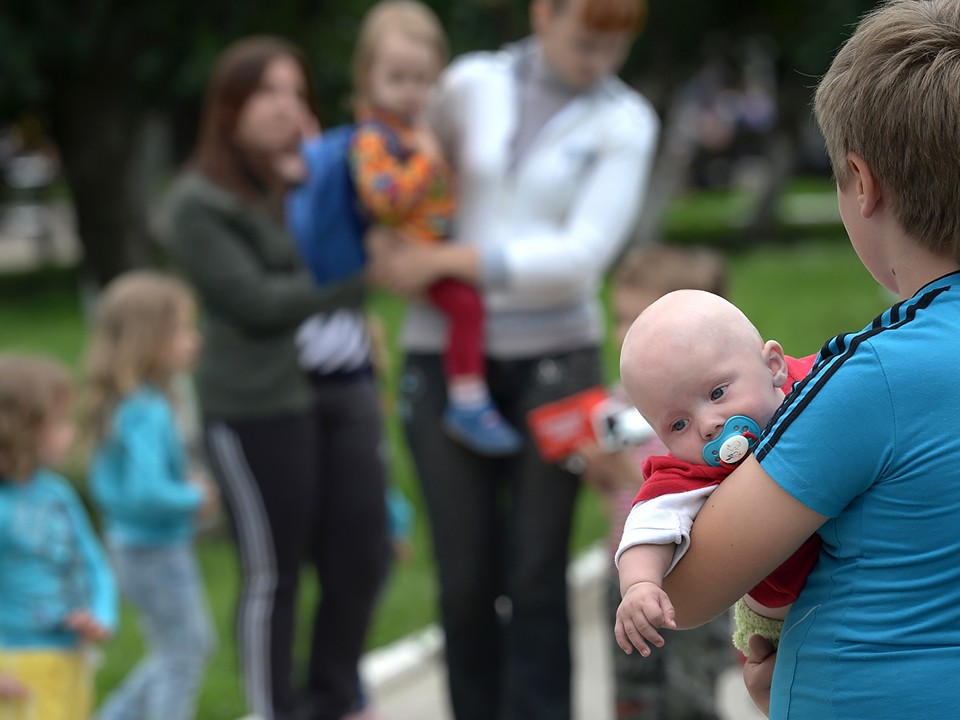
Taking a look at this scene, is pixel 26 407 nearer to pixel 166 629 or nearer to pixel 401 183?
pixel 166 629

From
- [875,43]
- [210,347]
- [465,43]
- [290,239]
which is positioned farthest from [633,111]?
[465,43]

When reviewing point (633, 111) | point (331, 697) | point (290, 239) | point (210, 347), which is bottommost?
point (331, 697)

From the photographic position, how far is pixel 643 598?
162cm

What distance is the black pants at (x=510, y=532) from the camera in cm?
381

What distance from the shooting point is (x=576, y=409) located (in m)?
3.68

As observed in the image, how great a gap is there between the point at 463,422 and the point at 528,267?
461mm

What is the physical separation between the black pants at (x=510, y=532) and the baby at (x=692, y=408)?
78.9 inches

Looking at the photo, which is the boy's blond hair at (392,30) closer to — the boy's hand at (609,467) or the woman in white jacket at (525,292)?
the woman in white jacket at (525,292)

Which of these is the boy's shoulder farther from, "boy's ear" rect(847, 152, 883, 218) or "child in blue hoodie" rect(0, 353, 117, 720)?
"boy's ear" rect(847, 152, 883, 218)

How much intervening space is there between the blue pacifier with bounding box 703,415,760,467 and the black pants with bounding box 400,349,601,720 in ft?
6.71

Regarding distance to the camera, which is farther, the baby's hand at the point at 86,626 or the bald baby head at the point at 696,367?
the baby's hand at the point at 86,626

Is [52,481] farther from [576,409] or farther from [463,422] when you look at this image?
[576,409]

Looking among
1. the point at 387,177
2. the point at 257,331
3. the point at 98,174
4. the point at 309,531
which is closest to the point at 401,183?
the point at 387,177

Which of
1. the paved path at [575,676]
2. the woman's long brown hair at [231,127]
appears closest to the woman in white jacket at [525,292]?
the woman's long brown hair at [231,127]
